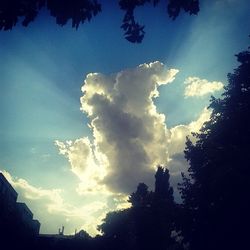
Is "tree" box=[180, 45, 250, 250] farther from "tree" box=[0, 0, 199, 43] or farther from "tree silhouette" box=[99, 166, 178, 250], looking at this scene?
"tree" box=[0, 0, 199, 43]

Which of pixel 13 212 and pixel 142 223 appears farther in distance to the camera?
pixel 142 223

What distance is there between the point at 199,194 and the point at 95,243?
24506mm

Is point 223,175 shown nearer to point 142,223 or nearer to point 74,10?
point 74,10

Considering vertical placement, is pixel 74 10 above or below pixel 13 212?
below

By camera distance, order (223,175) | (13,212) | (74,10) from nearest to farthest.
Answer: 1. (74,10)
2. (223,175)
3. (13,212)

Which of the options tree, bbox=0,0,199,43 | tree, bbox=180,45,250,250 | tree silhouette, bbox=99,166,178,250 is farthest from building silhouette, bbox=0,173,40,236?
tree, bbox=0,0,199,43

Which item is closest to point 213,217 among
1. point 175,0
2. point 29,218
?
point 175,0

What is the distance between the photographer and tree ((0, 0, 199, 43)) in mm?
5566

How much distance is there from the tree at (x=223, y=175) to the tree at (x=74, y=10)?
15942mm

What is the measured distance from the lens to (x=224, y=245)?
21.7m

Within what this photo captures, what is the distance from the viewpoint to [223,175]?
20.5m

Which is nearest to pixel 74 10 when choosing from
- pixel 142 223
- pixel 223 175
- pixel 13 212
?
pixel 223 175

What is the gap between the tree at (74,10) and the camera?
5.57 meters

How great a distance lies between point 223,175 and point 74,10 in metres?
17.1
